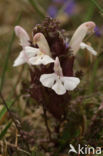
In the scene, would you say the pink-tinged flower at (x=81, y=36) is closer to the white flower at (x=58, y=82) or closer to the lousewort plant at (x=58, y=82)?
the lousewort plant at (x=58, y=82)

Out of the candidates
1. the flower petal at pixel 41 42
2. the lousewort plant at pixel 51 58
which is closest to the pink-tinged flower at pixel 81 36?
the lousewort plant at pixel 51 58

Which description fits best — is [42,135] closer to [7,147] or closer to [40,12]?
[7,147]

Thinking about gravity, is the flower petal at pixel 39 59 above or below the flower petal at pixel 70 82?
above

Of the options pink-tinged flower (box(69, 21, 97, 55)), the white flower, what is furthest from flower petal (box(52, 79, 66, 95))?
pink-tinged flower (box(69, 21, 97, 55))

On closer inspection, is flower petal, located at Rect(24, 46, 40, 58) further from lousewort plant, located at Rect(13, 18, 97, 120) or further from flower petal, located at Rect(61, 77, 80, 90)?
flower petal, located at Rect(61, 77, 80, 90)

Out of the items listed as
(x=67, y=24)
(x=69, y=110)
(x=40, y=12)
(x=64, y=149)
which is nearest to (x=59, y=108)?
(x=69, y=110)

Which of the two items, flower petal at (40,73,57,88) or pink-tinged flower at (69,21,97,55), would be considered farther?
pink-tinged flower at (69,21,97,55)

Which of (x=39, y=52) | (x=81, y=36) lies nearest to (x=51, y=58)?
(x=39, y=52)

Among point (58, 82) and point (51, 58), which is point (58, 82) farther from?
point (51, 58)
